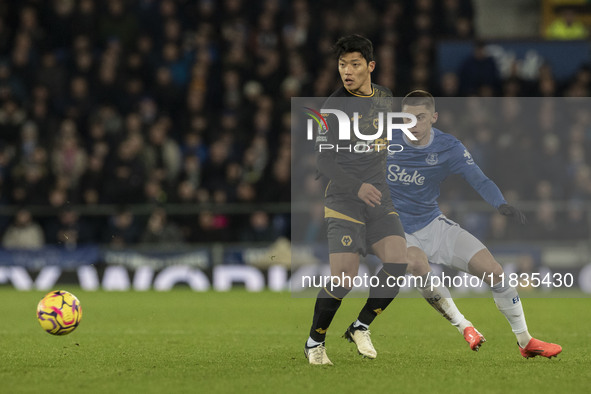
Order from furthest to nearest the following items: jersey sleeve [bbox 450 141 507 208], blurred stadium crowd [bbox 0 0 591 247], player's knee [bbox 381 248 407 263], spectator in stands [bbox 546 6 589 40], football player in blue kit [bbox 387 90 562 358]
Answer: spectator in stands [bbox 546 6 589 40] < blurred stadium crowd [bbox 0 0 591 247] < football player in blue kit [bbox 387 90 562 358] < jersey sleeve [bbox 450 141 507 208] < player's knee [bbox 381 248 407 263]

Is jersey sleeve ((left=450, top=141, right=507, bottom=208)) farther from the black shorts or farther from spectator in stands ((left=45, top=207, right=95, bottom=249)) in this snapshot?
spectator in stands ((left=45, top=207, right=95, bottom=249))

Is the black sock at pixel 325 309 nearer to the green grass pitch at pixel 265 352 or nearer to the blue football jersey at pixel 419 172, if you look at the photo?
the green grass pitch at pixel 265 352

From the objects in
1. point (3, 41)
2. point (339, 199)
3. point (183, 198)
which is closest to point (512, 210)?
point (339, 199)

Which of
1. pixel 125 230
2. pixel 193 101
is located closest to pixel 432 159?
pixel 125 230

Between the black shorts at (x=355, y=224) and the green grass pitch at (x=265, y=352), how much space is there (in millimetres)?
894

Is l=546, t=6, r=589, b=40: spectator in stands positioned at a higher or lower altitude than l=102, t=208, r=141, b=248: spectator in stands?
higher

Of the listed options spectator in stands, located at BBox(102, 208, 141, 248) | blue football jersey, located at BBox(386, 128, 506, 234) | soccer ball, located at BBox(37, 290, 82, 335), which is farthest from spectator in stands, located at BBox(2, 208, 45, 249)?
blue football jersey, located at BBox(386, 128, 506, 234)

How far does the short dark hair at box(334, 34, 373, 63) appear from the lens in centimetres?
744

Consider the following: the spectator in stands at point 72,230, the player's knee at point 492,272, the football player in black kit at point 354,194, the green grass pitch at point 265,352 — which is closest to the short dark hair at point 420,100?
the football player in black kit at point 354,194

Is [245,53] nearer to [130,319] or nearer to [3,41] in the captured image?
[3,41]

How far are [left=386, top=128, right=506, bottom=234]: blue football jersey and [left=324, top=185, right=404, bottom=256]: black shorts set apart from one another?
0.61 metres

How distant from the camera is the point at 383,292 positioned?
7.77 m

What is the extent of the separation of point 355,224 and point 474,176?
118 cm

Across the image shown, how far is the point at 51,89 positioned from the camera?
18.2 meters
